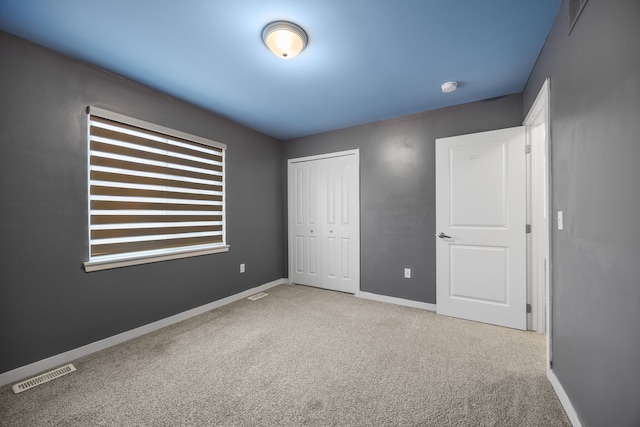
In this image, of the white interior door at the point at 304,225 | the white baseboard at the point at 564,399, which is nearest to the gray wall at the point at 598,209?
the white baseboard at the point at 564,399

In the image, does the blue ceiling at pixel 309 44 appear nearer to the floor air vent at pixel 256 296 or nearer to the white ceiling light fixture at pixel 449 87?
the white ceiling light fixture at pixel 449 87

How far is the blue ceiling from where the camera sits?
5.14 feet

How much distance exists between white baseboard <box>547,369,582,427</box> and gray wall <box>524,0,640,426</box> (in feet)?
0.13

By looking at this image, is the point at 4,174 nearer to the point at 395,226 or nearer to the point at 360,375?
the point at 360,375

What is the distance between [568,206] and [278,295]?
10.6ft

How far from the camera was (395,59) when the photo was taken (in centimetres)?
211

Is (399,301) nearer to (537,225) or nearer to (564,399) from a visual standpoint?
(537,225)

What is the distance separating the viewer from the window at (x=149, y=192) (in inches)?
88.2

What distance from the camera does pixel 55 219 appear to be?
1.98 m

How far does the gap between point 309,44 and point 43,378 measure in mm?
3072

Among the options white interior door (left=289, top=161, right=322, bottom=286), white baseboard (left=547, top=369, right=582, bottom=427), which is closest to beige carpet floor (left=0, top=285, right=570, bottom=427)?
white baseboard (left=547, top=369, right=582, bottom=427)

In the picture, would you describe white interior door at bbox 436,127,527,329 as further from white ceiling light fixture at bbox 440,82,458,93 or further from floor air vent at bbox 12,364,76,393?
floor air vent at bbox 12,364,76,393

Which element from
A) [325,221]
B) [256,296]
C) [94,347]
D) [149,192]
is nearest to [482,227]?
[325,221]

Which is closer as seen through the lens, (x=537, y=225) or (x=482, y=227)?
(x=537, y=225)
